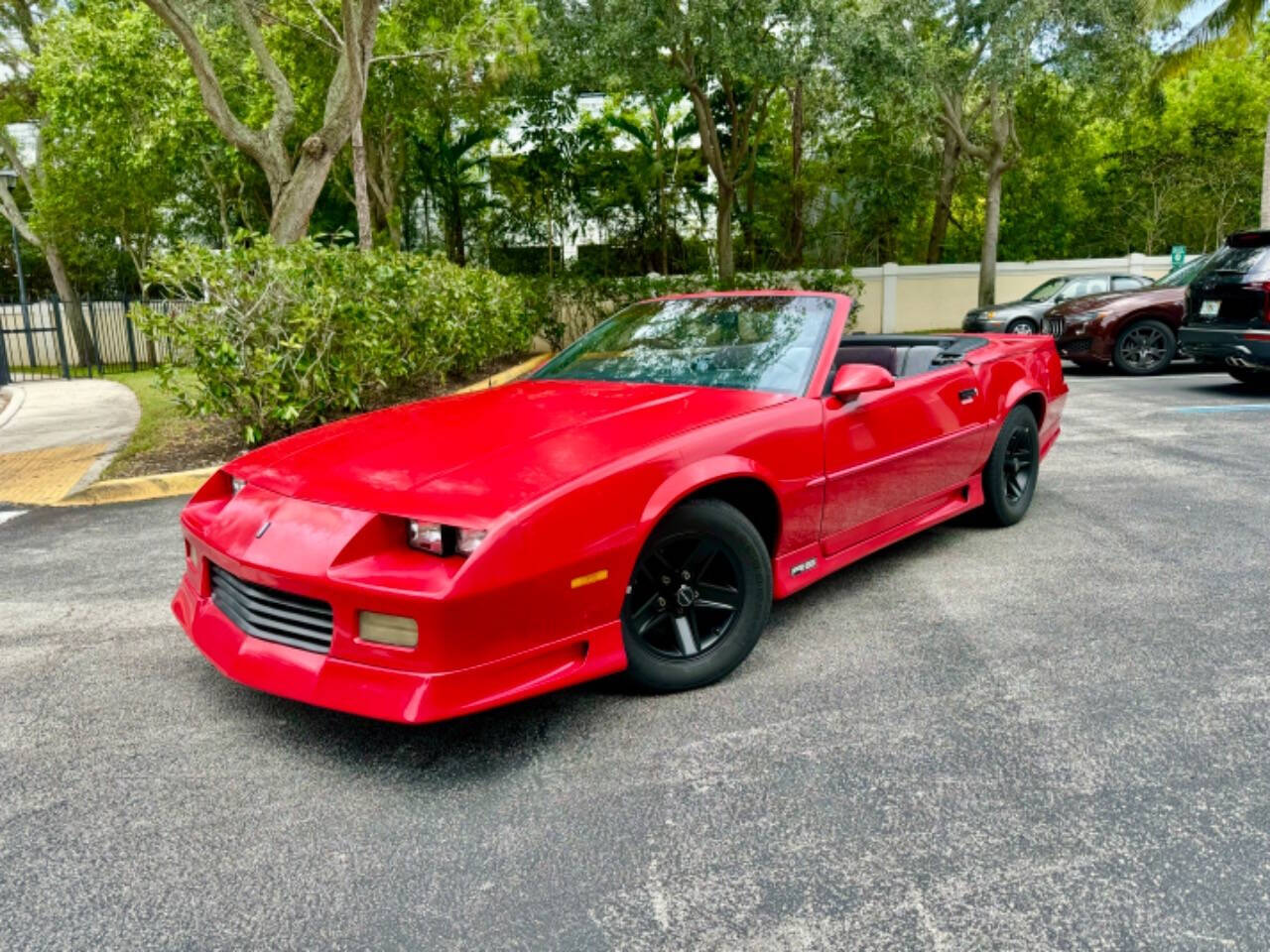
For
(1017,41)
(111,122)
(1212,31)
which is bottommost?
(111,122)

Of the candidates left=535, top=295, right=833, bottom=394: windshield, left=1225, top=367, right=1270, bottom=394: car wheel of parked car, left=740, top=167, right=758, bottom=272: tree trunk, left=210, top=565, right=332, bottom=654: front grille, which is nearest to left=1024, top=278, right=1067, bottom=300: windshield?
left=1225, top=367, right=1270, bottom=394: car wheel of parked car

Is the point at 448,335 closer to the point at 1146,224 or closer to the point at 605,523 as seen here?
the point at 605,523

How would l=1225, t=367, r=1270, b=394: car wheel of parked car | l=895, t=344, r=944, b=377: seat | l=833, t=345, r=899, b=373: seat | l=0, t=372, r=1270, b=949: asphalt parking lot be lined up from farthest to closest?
l=1225, t=367, r=1270, b=394: car wheel of parked car < l=833, t=345, r=899, b=373: seat < l=895, t=344, r=944, b=377: seat < l=0, t=372, r=1270, b=949: asphalt parking lot

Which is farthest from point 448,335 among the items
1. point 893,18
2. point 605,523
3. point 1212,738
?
point 893,18

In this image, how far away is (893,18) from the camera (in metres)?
15.3

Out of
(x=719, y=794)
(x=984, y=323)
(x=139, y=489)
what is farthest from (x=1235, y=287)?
(x=139, y=489)

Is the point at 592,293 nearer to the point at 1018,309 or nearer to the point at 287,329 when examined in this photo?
the point at 1018,309

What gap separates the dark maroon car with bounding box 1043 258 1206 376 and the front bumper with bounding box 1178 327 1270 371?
7.46 feet

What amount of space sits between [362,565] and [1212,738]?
261 cm

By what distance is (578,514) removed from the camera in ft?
9.27

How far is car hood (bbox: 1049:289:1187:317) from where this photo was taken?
12.2 metres

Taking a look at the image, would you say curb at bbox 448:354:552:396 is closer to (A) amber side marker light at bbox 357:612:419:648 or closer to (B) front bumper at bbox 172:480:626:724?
(B) front bumper at bbox 172:480:626:724

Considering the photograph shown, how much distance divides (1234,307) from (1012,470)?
591cm

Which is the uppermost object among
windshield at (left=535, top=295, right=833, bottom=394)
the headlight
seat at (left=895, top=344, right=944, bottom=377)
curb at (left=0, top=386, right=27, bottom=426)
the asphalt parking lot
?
windshield at (left=535, top=295, right=833, bottom=394)
